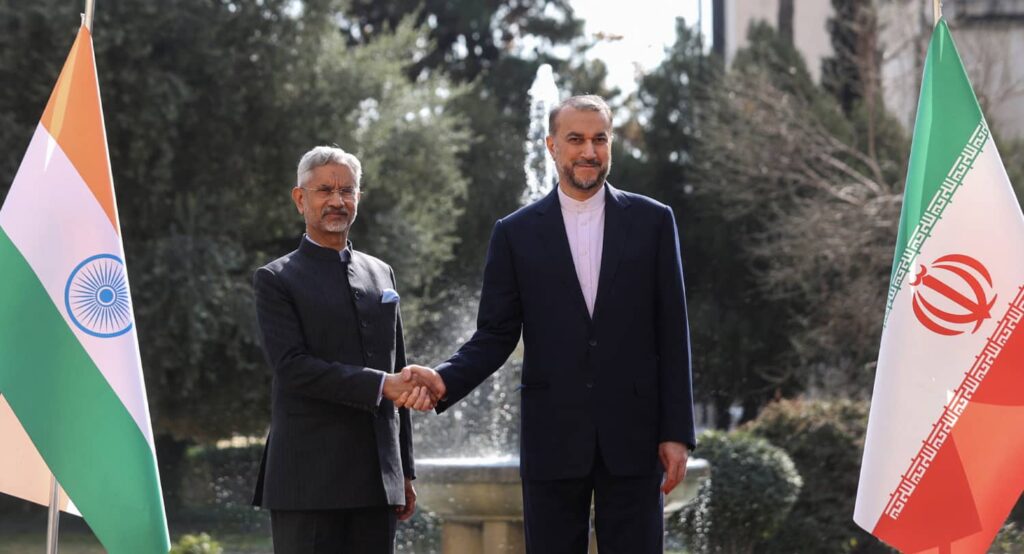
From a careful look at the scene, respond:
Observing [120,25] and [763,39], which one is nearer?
[120,25]

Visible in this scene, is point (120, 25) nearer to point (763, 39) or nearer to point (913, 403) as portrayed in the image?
point (763, 39)

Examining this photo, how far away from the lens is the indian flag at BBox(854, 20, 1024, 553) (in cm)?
465

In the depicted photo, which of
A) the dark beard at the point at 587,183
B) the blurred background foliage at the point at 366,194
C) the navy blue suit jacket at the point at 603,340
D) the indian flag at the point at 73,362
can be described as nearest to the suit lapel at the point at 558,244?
the navy blue suit jacket at the point at 603,340

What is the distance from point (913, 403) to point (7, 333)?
9.87 ft

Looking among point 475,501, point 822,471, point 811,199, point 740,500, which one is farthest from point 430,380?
point 811,199

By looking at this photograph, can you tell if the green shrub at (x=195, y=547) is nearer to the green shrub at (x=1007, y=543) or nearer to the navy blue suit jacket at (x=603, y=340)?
the navy blue suit jacket at (x=603, y=340)

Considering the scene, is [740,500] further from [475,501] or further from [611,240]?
[611,240]

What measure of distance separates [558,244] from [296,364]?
801mm

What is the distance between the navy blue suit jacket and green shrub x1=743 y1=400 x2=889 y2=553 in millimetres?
6282

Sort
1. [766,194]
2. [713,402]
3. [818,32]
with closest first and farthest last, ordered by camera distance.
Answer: [766,194]
[713,402]
[818,32]

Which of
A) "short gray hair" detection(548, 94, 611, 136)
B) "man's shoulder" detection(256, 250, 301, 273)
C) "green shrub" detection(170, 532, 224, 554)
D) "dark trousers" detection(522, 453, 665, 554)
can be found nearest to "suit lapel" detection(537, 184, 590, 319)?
"short gray hair" detection(548, 94, 611, 136)

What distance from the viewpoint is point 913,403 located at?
15.5ft

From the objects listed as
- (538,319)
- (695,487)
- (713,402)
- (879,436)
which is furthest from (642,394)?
(713,402)

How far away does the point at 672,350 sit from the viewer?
396 cm
